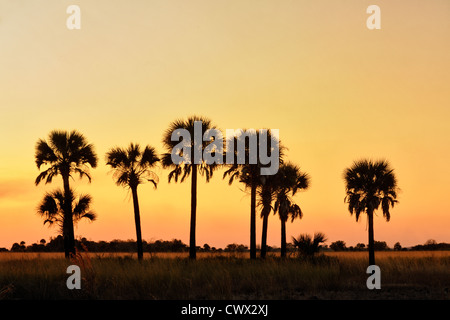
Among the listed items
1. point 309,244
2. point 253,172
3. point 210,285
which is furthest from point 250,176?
point 210,285

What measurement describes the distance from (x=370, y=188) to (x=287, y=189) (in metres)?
10.4

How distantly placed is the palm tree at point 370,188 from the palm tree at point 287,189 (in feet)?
23.4

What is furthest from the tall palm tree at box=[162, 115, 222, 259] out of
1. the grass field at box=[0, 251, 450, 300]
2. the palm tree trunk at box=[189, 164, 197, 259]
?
the grass field at box=[0, 251, 450, 300]

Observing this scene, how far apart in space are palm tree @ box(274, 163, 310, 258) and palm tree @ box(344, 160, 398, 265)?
7.14 metres

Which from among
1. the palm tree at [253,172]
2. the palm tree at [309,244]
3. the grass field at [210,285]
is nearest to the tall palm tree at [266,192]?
the palm tree at [253,172]

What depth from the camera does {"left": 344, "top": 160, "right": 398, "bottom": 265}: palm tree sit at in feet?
140

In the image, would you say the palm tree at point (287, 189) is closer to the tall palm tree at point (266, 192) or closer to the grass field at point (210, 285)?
the tall palm tree at point (266, 192)

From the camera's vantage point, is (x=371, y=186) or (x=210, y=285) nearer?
(x=210, y=285)

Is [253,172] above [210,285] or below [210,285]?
above

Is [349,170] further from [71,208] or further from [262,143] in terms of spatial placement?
[71,208]

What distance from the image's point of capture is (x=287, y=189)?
51.7 meters

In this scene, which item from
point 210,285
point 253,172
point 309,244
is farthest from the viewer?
point 253,172

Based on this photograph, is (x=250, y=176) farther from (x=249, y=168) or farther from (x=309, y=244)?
(x=309, y=244)
